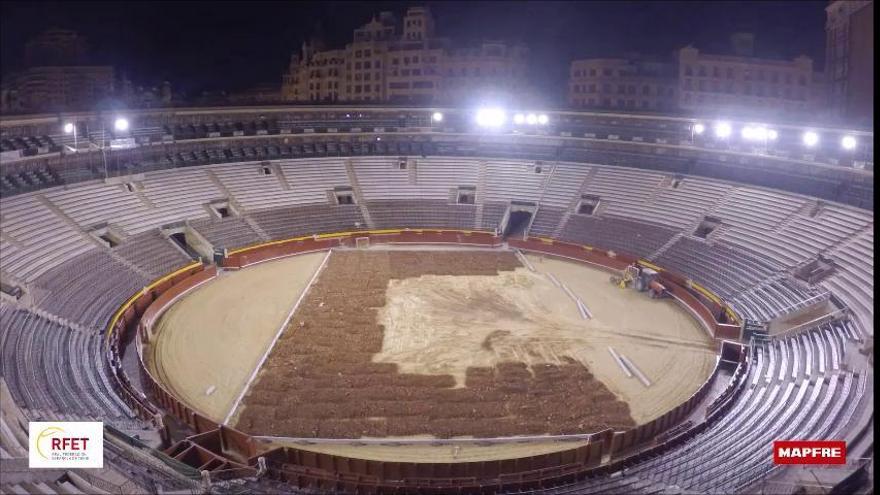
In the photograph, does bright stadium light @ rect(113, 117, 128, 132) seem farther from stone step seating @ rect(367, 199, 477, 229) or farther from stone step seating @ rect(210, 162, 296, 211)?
stone step seating @ rect(367, 199, 477, 229)

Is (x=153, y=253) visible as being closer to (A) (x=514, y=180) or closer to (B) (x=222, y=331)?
(B) (x=222, y=331)

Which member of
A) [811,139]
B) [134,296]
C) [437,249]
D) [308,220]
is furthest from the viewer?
[308,220]

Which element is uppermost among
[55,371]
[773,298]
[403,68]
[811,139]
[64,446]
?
[403,68]

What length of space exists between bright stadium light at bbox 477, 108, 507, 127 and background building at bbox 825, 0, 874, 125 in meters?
19.8

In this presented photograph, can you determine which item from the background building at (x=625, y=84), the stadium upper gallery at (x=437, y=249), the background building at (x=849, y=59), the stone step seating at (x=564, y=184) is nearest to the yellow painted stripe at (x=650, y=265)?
the stadium upper gallery at (x=437, y=249)

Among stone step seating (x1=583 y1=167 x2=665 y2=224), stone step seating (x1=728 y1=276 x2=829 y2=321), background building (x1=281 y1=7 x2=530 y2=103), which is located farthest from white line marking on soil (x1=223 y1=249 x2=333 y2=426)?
background building (x1=281 y1=7 x2=530 y2=103)

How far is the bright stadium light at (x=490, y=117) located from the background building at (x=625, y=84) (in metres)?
5.86

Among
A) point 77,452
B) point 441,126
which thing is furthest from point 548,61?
point 77,452

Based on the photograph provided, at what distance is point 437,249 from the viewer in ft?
120

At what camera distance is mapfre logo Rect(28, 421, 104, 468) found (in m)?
11.5

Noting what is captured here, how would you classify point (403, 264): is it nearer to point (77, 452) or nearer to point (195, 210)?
point (195, 210)

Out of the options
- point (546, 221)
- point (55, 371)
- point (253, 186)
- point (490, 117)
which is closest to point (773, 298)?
point (546, 221)

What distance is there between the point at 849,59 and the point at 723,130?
7.29 metres

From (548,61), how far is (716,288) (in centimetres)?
2557
